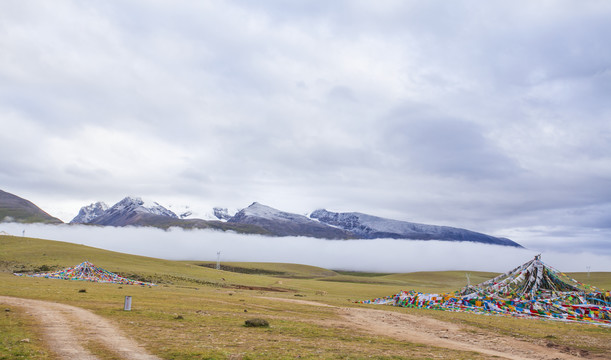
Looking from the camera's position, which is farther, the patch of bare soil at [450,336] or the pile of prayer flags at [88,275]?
the pile of prayer flags at [88,275]

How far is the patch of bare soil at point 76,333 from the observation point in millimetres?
12320

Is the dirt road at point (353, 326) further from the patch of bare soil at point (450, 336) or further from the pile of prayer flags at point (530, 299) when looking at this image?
the pile of prayer flags at point (530, 299)

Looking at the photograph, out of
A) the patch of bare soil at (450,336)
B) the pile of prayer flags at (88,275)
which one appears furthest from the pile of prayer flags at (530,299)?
the pile of prayer flags at (88,275)

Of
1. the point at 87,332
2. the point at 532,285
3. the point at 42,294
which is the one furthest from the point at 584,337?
the point at 42,294

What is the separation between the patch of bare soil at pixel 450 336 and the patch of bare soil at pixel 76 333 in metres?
11.4

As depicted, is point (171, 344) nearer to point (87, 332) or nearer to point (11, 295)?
point (87, 332)

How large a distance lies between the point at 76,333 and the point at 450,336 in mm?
16323

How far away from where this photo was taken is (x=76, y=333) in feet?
50.8

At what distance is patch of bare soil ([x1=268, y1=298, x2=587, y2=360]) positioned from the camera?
53.5 ft

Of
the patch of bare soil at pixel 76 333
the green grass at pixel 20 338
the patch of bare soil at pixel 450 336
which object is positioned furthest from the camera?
the patch of bare soil at pixel 450 336

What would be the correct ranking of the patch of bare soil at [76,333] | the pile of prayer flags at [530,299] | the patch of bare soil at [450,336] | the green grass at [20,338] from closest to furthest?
the green grass at [20,338] → the patch of bare soil at [76,333] → the patch of bare soil at [450,336] → the pile of prayer flags at [530,299]

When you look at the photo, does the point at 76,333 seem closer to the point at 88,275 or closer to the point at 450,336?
the point at 450,336

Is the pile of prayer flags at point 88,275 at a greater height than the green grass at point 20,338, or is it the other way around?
the green grass at point 20,338

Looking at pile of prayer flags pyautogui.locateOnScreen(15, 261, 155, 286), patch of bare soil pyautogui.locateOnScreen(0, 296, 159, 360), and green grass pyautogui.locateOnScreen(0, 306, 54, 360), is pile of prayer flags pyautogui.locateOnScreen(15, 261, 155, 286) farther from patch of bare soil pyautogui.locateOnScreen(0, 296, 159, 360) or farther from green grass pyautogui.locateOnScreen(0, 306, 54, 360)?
green grass pyautogui.locateOnScreen(0, 306, 54, 360)
